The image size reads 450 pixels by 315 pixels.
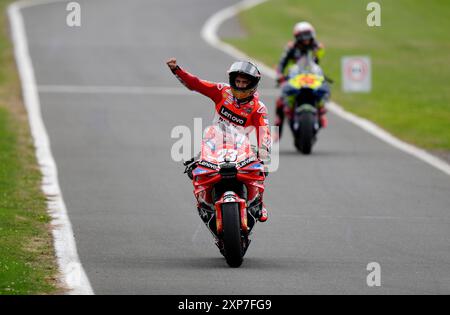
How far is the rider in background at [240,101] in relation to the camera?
12.0 meters

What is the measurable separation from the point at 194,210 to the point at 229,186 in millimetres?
3577

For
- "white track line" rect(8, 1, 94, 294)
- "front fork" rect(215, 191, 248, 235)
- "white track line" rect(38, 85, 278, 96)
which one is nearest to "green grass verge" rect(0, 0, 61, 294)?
"white track line" rect(8, 1, 94, 294)

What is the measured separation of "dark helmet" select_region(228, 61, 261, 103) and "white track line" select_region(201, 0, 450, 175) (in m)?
7.38

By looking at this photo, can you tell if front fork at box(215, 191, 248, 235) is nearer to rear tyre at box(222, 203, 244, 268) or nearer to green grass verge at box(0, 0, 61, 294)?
rear tyre at box(222, 203, 244, 268)

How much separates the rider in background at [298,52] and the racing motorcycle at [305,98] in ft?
0.48

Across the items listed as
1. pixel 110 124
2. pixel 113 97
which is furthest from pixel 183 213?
pixel 113 97

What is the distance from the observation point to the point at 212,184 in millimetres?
11711

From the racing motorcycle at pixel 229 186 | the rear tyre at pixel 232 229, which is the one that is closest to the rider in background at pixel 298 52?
the racing motorcycle at pixel 229 186

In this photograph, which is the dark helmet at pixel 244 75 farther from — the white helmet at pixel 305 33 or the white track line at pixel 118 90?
the white track line at pixel 118 90

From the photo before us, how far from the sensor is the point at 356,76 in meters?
31.2

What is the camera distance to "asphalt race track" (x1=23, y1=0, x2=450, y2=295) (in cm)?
1097
